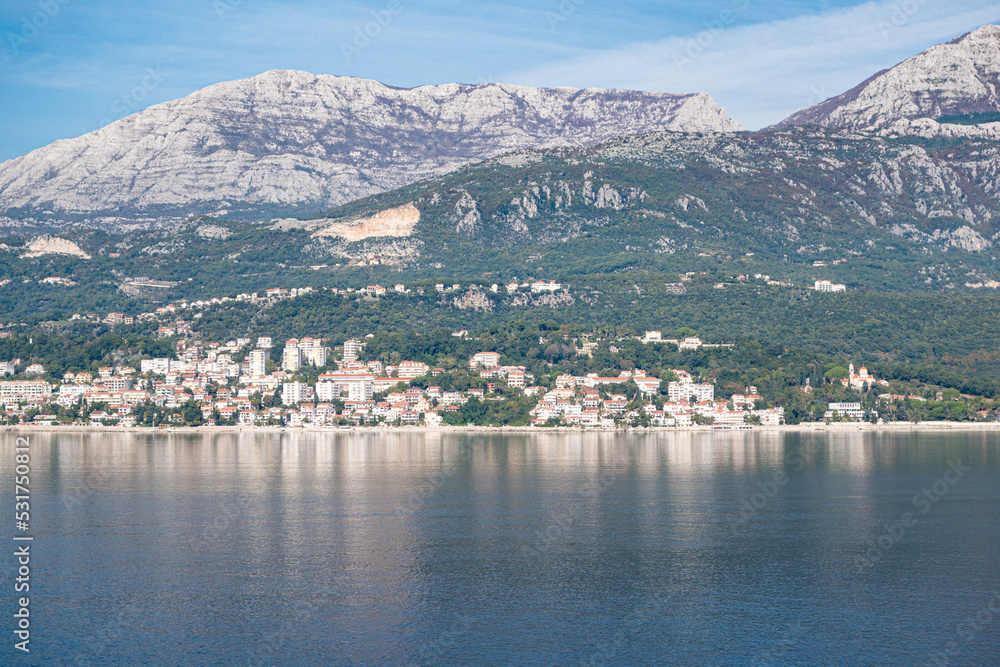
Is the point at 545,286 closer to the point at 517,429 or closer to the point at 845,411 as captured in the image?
the point at 517,429

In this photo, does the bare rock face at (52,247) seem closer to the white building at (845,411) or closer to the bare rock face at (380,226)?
the bare rock face at (380,226)

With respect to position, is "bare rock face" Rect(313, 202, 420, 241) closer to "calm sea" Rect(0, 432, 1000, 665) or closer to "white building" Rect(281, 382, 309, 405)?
"white building" Rect(281, 382, 309, 405)

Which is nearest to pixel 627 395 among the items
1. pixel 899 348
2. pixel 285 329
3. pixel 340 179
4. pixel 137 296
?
pixel 899 348

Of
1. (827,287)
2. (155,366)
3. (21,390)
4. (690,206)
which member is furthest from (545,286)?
(21,390)

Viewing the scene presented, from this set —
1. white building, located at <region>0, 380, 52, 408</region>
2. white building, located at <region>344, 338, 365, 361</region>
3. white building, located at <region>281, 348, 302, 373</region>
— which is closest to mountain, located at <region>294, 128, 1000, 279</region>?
white building, located at <region>344, 338, 365, 361</region>

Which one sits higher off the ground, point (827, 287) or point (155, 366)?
point (827, 287)

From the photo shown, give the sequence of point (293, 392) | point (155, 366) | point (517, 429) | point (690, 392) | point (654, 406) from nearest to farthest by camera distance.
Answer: point (517, 429) → point (654, 406) → point (690, 392) → point (293, 392) → point (155, 366)
